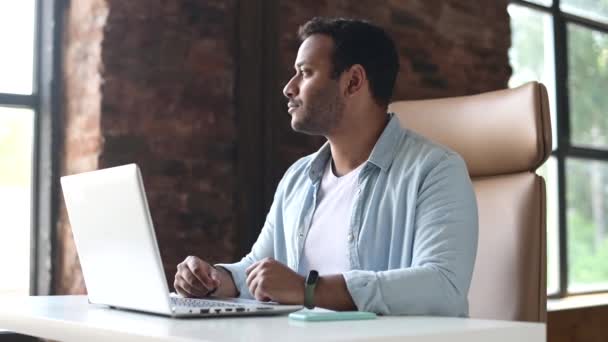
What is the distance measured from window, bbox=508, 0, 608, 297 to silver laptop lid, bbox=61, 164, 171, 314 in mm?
3026

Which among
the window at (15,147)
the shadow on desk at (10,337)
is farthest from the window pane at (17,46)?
the shadow on desk at (10,337)

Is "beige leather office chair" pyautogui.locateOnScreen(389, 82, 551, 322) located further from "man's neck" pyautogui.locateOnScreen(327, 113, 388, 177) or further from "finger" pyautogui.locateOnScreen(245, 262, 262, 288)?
"finger" pyautogui.locateOnScreen(245, 262, 262, 288)

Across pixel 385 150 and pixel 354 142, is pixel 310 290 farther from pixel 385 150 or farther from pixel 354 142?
pixel 354 142

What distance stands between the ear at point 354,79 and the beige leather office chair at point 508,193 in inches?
10.5

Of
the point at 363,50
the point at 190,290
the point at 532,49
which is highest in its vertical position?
the point at 532,49

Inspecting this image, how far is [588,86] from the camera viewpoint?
15.4 feet

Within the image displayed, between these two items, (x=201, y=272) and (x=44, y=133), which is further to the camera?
(x=44, y=133)

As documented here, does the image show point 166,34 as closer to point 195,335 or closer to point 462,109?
point 462,109

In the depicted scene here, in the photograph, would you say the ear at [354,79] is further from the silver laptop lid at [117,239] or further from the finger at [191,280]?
the silver laptop lid at [117,239]

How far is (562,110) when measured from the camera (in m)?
4.49

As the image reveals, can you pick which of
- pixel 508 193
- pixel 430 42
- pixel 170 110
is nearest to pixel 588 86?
pixel 430 42

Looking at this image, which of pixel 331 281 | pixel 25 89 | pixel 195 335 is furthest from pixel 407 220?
pixel 25 89

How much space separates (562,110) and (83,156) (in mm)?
2625

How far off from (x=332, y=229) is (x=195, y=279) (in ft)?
1.16
